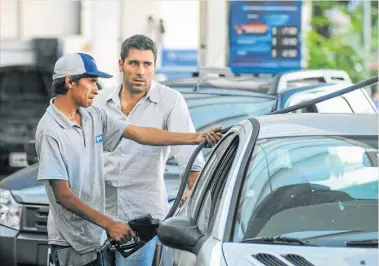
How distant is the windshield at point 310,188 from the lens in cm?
523

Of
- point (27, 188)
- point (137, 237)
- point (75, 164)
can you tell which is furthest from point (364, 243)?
point (27, 188)

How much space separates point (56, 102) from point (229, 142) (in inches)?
48.9

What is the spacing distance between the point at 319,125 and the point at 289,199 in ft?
1.53

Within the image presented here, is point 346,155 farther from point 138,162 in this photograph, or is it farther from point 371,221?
point 138,162

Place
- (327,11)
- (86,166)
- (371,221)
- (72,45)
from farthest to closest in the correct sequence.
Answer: (327,11) < (72,45) < (86,166) < (371,221)

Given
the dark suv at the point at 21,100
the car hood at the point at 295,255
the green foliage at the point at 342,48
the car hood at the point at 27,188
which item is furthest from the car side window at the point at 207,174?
the green foliage at the point at 342,48

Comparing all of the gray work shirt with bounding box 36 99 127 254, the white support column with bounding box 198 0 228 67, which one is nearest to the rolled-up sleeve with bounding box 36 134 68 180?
the gray work shirt with bounding box 36 99 127 254

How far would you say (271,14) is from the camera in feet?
70.9

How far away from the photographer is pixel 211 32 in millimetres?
20422

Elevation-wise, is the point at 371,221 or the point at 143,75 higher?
the point at 143,75

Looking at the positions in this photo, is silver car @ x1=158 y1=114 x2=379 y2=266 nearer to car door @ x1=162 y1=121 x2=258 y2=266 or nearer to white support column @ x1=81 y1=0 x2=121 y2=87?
car door @ x1=162 y1=121 x2=258 y2=266

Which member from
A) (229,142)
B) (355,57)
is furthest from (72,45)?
(229,142)

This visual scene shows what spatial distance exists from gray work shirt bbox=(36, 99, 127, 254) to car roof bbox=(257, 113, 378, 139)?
1.17 m

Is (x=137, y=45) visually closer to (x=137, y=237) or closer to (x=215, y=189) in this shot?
(x=137, y=237)
